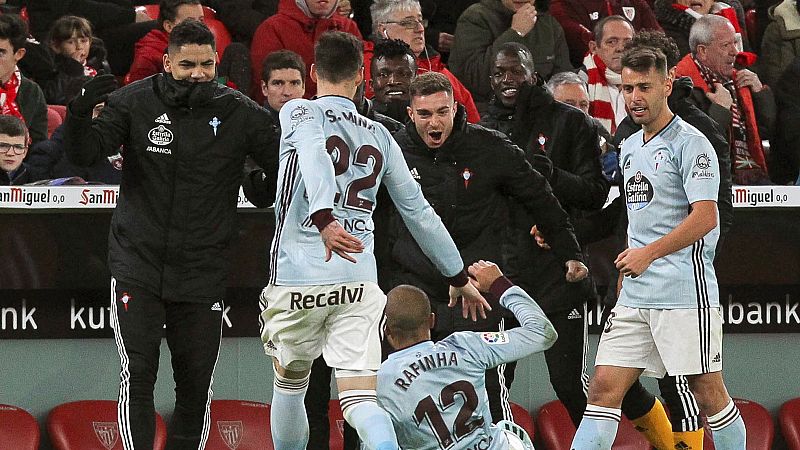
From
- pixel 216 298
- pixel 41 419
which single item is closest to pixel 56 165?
pixel 41 419

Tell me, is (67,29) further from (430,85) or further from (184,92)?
(430,85)

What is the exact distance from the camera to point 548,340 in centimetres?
598

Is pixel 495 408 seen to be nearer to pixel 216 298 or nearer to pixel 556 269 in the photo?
pixel 556 269

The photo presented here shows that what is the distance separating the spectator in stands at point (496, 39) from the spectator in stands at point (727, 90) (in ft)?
4.09

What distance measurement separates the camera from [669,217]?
6672mm

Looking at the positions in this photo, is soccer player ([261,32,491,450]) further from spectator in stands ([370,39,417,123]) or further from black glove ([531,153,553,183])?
spectator in stands ([370,39,417,123])

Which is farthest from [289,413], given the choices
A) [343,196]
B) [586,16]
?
[586,16]

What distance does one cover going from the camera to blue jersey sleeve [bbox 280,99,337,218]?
577 cm

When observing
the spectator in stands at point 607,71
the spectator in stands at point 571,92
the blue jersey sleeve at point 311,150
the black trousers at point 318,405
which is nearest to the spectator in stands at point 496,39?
the spectator in stands at point 607,71

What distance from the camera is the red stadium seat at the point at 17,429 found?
8000mm

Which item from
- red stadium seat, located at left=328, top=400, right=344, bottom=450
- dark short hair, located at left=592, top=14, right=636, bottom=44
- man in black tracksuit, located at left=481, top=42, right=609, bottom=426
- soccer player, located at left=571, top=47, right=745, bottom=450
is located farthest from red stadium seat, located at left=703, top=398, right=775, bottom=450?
dark short hair, located at left=592, top=14, right=636, bottom=44

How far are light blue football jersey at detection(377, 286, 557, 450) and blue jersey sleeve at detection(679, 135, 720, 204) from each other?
1.05 m

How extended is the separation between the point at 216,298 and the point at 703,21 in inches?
158

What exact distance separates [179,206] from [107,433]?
2.03 m
